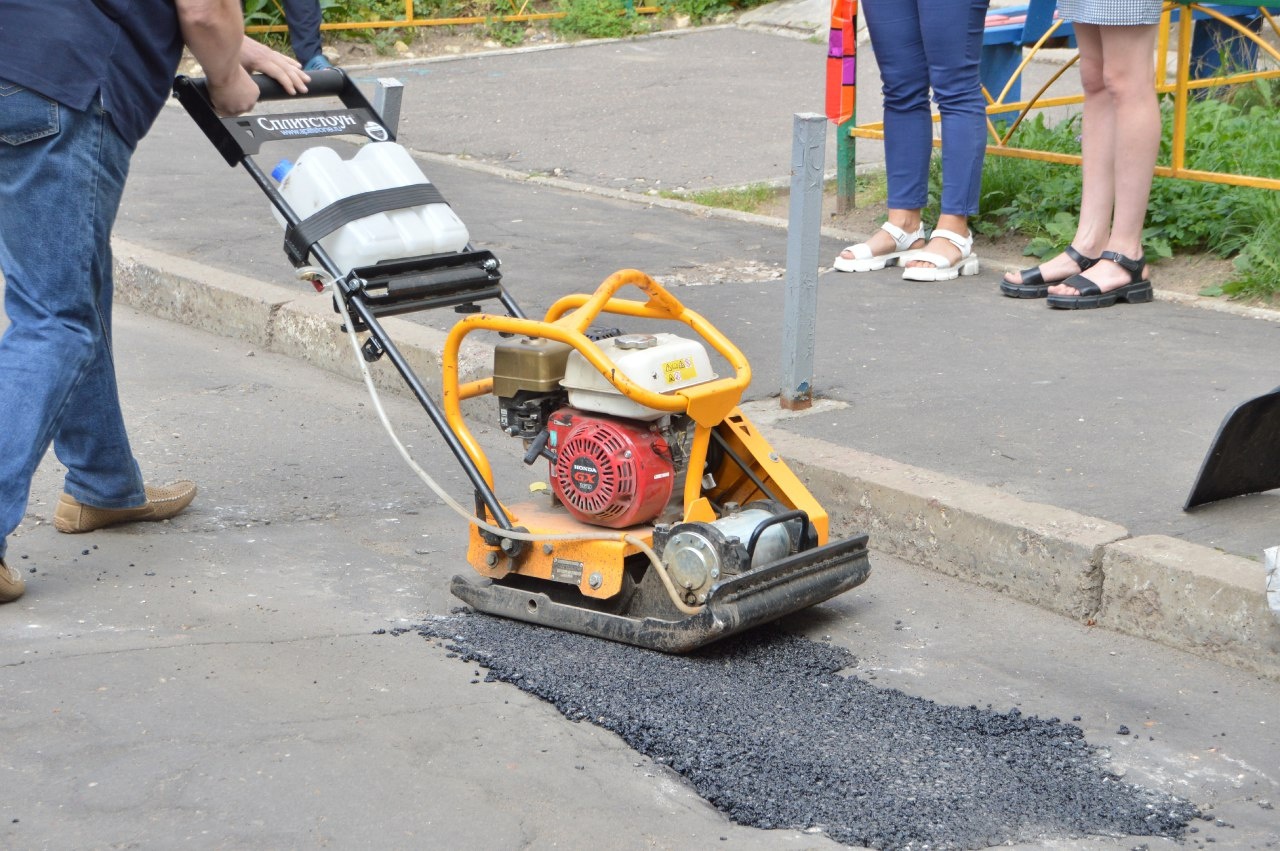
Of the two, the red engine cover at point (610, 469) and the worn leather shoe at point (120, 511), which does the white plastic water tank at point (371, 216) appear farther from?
the worn leather shoe at point (120, 511)

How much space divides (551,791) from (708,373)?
1.10 m

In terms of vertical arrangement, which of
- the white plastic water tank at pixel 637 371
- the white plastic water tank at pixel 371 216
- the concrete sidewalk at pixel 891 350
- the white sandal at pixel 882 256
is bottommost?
the concrete sidewalk at pixel 891 350

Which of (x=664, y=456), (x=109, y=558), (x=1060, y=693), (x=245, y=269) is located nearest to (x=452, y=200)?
(x=245, y=269)

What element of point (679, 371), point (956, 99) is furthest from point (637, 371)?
point (956, 99)

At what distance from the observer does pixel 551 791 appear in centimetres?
275

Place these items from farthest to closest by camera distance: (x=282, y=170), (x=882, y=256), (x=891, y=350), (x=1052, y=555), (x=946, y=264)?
(x=882, y=256)
(x=946, y=264)
(x=891, y=350)
(x=282, y=170)
(x=1052, y=555)

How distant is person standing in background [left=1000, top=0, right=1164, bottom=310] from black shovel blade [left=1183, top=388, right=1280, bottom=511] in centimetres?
198

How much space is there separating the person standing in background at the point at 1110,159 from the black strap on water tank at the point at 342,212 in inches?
117

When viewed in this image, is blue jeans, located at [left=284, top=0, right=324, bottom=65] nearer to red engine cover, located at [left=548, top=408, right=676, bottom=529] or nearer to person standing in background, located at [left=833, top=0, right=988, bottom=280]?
person standing in background, located at [left=833, top=0, right=988, bottom=280]

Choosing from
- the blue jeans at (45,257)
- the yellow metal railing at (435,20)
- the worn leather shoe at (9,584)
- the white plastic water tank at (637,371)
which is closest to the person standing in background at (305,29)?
the yellow metal railing at (435,20)

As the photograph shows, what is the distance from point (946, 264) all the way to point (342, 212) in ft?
11.2

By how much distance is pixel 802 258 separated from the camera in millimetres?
4617

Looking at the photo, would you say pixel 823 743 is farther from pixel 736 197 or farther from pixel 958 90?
pixel 736 197

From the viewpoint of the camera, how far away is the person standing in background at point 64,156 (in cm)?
339
